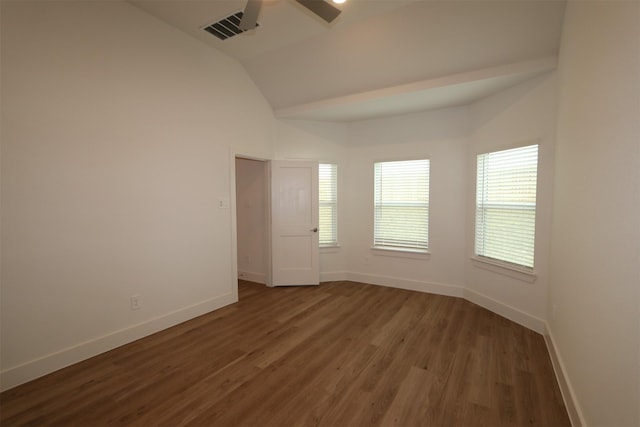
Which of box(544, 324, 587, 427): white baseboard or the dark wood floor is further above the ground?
box(544, 324, 587, 427): white baseboard

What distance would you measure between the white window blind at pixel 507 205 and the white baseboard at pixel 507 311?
1.80 ft

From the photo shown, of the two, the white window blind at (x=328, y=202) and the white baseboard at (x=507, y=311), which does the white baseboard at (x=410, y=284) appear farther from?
the white window blind at (x=328, y=202)

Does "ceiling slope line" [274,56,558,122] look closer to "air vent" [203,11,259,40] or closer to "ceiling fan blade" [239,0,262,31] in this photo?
"air vent" [203,11,259,40]

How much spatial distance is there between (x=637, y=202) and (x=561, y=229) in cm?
148

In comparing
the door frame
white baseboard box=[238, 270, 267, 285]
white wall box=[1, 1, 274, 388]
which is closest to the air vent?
white wall box=[1, 1, 274, 388]

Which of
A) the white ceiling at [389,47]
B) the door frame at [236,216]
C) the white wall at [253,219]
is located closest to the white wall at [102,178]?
the door frame at [236,216]

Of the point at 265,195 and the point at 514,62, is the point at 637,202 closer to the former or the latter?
the point at 514,62

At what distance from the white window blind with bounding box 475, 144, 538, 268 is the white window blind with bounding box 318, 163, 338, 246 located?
7.14ft

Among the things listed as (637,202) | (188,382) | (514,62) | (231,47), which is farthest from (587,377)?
(231,47)

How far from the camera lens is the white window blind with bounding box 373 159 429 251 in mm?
4383

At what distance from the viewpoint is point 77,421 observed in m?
1.84

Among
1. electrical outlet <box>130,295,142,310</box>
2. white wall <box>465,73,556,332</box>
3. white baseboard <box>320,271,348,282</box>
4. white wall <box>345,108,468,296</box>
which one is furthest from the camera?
white baseboard <box>320,271,348,282</box>

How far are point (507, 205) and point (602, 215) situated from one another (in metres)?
2.13

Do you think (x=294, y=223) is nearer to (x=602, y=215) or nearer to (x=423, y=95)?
(x=423, y=95)
